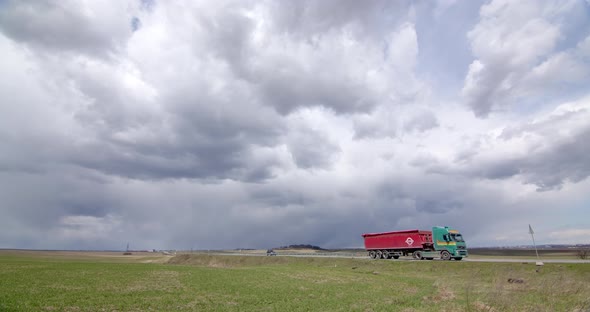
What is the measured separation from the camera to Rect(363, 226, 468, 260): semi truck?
47.6 m

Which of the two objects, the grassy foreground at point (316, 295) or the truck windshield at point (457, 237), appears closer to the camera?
the grassy foreground at point (316, 295)

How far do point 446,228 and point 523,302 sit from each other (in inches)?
1236

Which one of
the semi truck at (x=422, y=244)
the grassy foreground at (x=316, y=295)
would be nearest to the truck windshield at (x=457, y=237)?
the semi truck at (x=422, y=244)

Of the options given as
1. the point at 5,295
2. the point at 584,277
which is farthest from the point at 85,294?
the point at 584,277

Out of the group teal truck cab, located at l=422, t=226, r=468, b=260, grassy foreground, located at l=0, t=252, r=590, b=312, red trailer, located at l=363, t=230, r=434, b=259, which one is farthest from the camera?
red trailer, located at l=363, t=230, r=434, b=259

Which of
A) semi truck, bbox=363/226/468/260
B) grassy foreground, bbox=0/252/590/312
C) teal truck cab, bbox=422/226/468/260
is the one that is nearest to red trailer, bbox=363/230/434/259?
semi truck, bbox=363/226/468/260

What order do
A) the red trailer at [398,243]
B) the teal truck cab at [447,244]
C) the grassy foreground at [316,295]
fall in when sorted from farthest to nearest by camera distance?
the red trailer at [398,243] → the teal truck cab at [447,244] → the grassy foreground at [316,295]

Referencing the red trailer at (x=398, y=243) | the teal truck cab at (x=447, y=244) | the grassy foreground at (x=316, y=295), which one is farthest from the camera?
the red trailer at (x=398, y=243)

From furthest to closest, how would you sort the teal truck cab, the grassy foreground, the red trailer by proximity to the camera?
the red trailer < the teal truck cab < the grassy foreground

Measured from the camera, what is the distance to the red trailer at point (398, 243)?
5072 centimetres

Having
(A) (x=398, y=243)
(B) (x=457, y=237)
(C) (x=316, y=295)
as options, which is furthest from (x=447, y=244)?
(C) (x=316, y=295)

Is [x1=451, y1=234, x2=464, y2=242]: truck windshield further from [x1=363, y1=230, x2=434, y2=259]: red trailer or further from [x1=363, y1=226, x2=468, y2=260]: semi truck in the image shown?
[x1=363, y1=230, x2=434, y2=259]: red trailer

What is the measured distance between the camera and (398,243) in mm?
53938

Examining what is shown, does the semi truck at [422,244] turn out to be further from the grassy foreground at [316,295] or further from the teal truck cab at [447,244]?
the grassy foreground at [316,295]
